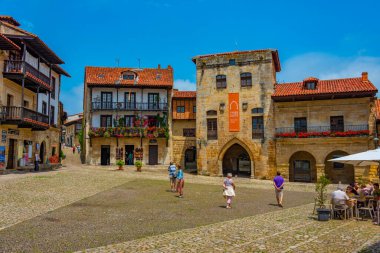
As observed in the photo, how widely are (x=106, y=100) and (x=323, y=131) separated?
2337cm

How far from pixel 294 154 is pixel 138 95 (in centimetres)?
1839

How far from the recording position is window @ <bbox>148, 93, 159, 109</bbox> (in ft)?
123

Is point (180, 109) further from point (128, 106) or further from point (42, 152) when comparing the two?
point (42, 152)

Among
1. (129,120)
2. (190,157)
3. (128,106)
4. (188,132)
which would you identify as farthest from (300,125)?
(128,106)

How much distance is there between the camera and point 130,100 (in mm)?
37438

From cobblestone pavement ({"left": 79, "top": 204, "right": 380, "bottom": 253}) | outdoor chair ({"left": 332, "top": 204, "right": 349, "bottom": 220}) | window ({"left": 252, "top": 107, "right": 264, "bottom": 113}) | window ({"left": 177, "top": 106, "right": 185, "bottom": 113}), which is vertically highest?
window ({"left": 177, "top": 106, "right": 185, "bottom": 113})

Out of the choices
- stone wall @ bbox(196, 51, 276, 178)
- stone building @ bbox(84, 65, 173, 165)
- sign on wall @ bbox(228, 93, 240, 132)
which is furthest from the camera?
stone building @ bbox(84, 65, 173, 165)

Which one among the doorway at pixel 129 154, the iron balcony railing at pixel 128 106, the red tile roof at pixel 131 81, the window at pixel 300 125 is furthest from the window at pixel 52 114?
the window at pixel 300 125

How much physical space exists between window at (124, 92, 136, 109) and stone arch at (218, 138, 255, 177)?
39.6ft

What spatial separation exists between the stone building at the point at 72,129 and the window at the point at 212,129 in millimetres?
34117

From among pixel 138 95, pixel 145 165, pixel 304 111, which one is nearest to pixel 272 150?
pixel 304 111

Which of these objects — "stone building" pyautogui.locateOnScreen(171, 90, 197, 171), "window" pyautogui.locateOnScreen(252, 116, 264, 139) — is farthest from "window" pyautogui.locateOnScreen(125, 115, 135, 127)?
"window" pyautogui.locateOnScreen(252, 116, 264, 139)

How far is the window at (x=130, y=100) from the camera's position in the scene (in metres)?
37.2

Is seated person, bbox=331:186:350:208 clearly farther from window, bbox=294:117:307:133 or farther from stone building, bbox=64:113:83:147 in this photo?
stone building, bbox=64:113:83:147
